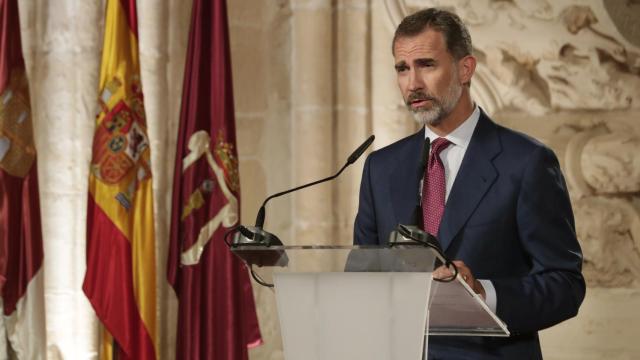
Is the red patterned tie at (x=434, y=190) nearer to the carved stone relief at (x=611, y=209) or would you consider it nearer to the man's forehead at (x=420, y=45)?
the man's forehead at (x=420, y=45)

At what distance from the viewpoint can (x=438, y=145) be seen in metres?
2.56

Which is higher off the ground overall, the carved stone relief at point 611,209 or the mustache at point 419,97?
the mustache at point 419,97

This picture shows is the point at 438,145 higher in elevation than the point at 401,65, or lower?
lower

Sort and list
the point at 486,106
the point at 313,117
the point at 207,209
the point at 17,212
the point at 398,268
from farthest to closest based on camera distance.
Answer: the point at 313,117
the point at 486,106
the point at 207,209
the point at 17,212
the point at 398,268

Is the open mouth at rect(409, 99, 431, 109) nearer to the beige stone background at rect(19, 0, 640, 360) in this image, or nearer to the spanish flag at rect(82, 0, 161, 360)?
the spanish flag at rect(82, 0, 161, 360)

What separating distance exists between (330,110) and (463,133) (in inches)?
94.0

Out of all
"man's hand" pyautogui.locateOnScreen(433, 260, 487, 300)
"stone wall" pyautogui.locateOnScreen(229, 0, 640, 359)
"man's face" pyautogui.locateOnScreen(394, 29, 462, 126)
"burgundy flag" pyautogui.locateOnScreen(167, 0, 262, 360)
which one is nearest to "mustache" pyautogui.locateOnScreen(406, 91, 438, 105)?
"man's face" pyautogui.locateOnScreen(394, 29, 462, 126)

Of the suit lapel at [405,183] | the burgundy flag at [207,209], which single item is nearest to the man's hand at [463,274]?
the suit lapel at [405,183]

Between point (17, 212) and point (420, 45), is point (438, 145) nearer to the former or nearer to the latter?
point (420, 45)

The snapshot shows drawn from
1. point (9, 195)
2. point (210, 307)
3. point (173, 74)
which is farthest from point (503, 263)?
point (173, 74)

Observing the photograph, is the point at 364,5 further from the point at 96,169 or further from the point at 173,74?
the point at 96,169

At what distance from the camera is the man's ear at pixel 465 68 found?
2.62 metres

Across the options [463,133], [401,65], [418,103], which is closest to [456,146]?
[463,133]

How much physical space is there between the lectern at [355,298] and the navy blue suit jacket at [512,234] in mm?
416
